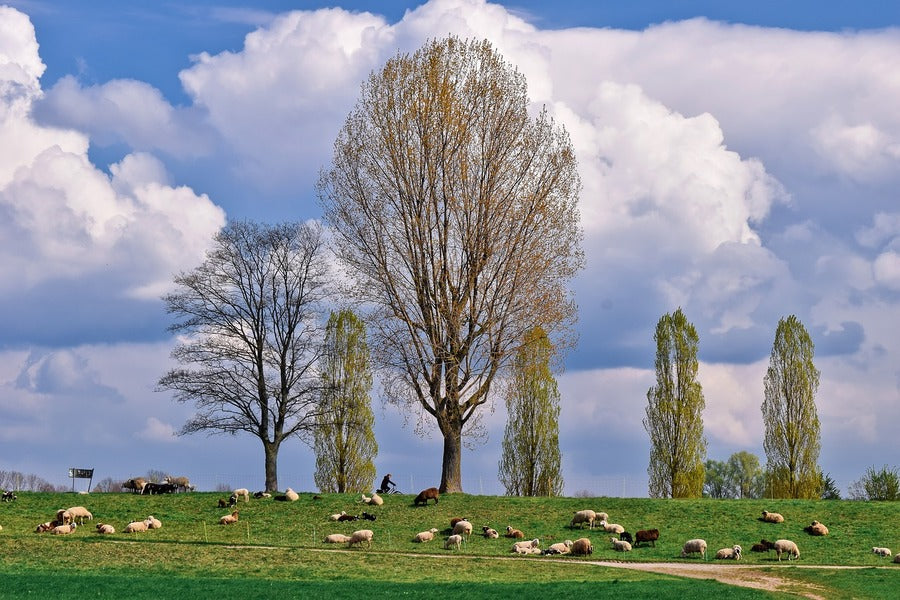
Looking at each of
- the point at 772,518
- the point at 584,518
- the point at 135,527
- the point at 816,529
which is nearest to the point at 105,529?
the point at 135,527

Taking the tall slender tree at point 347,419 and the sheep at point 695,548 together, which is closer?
the sheep at point 695,548

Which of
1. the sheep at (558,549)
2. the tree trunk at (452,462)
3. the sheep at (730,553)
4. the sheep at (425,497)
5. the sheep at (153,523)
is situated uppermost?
the tree trunk at (452,462)

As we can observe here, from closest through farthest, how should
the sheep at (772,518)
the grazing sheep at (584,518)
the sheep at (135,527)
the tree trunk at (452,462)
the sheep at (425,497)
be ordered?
the sheep at (135,527) → the grazing sheep at (584,518) → the sheep at (772,518) → the sheep at (425,497) → the tree trunk at (452,462)

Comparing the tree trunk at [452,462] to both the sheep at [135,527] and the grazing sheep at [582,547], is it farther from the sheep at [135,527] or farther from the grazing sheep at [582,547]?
the sheep at [135,527]

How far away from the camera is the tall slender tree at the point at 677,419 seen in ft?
189

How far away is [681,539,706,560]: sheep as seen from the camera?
33.6 metres

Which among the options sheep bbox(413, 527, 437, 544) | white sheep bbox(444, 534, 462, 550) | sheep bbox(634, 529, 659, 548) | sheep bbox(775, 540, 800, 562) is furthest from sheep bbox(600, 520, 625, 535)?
sheep bbox(413, 527, 437, 544)

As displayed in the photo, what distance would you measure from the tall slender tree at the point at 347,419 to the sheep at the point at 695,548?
82.5 feet

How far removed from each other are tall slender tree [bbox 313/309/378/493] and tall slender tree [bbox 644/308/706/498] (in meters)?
16.3

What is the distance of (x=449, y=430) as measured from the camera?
1754 inches

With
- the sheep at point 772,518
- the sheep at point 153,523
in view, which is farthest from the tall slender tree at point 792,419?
the sheep at point 153,523

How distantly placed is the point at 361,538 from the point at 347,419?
910 inches

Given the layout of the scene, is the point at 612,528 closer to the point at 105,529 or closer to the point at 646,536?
the point at 646,536

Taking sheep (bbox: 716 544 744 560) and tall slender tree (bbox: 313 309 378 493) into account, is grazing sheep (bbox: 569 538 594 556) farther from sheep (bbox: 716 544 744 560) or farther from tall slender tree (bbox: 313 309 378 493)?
tall slender tree (bbox: 313 309 378 493)
